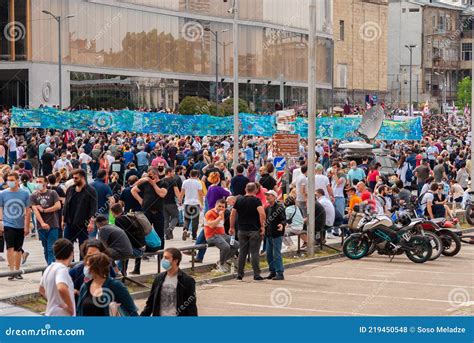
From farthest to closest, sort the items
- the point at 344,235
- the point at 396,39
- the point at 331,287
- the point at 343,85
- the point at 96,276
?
the point at 396,39 → the point at 343,85 → the point at 344,235 → the point at 331,287 → the point at 96,276

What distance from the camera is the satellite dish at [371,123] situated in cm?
4772

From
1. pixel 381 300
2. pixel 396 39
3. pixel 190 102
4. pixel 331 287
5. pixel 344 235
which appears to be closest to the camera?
pixel 381 300

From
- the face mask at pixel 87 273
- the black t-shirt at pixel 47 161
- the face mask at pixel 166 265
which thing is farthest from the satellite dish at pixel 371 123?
the face mask at pixel 166 265

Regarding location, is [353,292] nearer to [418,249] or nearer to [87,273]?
[418,249]

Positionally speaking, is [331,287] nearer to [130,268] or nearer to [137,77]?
[130,268]

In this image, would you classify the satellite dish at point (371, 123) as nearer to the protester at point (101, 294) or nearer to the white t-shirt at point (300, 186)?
the white t-shirt at point (300, 186)

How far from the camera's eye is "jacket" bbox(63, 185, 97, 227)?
18141 millimetres

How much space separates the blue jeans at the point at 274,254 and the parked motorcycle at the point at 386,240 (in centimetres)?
364

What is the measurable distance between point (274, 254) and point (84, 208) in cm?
362

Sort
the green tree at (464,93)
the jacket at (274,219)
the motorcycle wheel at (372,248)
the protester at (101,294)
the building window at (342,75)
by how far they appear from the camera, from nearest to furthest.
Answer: the protester at (101,294)
the jacket at (274,219)
the motorcycle wheel at (372,248)
the building window at (342,75)
the green tree at (464,93)

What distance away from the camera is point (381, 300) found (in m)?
18.0

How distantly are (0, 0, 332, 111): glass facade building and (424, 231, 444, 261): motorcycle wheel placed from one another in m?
38.3

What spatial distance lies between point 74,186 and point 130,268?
221 centimetres
